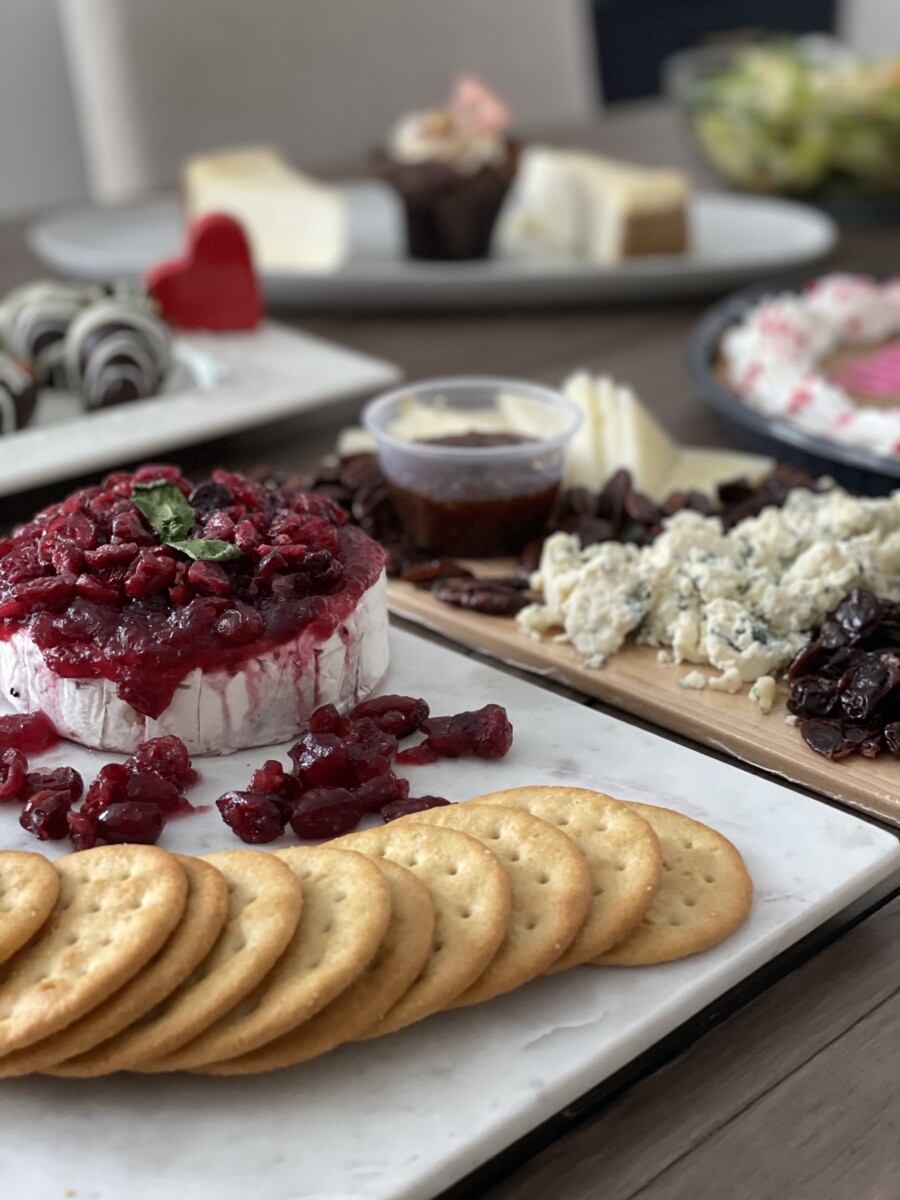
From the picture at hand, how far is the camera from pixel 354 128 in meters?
4.74

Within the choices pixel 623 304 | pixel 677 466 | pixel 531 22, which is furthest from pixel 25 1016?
pixel 531 22

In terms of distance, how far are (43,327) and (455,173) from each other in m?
1.17

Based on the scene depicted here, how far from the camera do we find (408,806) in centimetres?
141

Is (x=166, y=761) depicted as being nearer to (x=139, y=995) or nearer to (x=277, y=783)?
(x=277, y=783)

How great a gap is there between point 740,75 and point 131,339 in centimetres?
225

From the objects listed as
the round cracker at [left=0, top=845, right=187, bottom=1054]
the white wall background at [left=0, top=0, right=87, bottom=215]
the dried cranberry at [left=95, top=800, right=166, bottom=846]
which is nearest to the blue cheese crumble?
the dried cranberry at [left=95, top=800, right=166, bottom=846]

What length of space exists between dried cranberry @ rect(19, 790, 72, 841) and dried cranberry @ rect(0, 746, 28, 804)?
6cm

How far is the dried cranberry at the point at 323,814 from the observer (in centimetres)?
139

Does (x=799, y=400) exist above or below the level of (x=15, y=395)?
below

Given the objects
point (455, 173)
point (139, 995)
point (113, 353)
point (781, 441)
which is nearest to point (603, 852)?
point (139, 995)

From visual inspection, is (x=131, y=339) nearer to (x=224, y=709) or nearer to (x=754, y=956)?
(x=224, y=709)

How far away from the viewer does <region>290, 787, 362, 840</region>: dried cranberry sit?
139 cm

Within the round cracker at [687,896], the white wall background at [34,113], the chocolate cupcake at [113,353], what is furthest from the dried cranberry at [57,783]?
the white wall background at [34,113]

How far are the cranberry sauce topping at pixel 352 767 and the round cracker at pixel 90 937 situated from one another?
19cm
